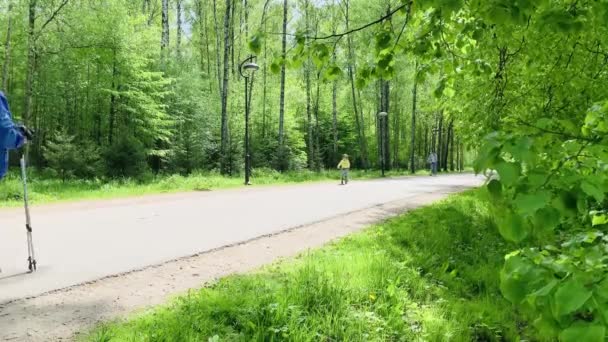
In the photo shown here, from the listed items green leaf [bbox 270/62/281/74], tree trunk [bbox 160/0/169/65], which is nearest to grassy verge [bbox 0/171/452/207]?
tree trunk [bbox 160/0/169/65]

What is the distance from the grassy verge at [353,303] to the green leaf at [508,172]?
279cm

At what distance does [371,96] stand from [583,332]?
4094 centimetres

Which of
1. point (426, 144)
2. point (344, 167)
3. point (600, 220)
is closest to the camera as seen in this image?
point (600, 220)

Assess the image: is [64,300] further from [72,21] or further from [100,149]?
[72,21]

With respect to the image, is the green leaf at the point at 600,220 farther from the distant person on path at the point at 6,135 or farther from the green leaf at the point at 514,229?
the distant person on path at the point at 6,135

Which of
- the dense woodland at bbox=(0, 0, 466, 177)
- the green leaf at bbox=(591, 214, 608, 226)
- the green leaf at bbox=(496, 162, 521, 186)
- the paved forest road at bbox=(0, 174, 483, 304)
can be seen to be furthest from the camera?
the dense woodland at bbox=(0, 0, 466, 177)

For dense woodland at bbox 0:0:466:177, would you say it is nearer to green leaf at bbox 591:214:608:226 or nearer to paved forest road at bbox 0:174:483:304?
paved forest road at bbox 0:174:483:304

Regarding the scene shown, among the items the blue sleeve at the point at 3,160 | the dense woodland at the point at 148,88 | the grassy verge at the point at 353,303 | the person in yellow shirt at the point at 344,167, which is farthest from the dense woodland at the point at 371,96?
the person in yellow shirt at the point at 344,167

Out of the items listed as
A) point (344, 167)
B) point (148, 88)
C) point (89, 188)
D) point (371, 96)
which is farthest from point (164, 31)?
point (371, 96)

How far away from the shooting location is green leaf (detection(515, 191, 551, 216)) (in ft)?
5.12

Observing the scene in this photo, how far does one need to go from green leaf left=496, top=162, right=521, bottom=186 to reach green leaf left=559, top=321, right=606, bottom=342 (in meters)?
0.54

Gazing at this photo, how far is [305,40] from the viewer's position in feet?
9.74

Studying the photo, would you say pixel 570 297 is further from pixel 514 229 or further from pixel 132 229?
pixel 132 229

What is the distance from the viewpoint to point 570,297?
152cm
